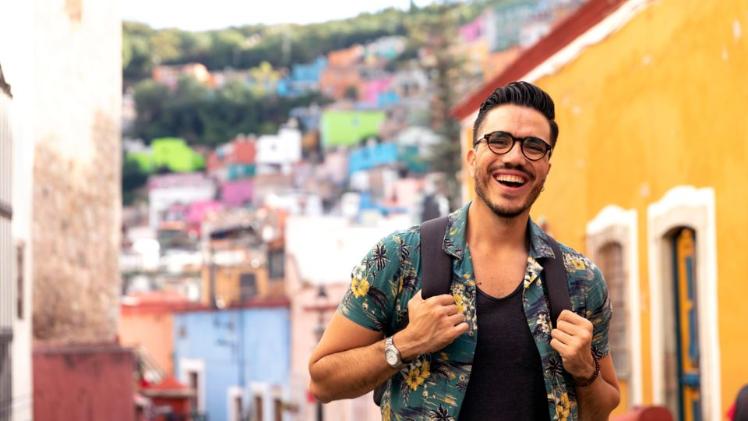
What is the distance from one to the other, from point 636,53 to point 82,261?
7.31 m

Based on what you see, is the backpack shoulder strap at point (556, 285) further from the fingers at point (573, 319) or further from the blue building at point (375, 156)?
the blue building at point (375, 156)

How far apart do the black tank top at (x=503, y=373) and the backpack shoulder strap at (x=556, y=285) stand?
0.10 m

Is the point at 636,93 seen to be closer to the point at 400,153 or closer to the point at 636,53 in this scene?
the point at 636,53

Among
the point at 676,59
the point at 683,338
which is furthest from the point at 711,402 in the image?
→ the point at 676,59

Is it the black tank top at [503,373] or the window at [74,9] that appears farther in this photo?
the window at [74,9]

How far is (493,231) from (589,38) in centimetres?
997

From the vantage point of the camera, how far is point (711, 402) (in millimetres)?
9938

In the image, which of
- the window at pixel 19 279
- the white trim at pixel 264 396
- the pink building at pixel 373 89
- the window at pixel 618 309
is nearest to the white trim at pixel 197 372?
the white trim at pixel 264 396

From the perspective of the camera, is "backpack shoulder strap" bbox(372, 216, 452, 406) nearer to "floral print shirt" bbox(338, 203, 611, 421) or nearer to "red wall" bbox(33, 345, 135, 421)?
"floral print shirt" bbox(338, 203, 611, 421)

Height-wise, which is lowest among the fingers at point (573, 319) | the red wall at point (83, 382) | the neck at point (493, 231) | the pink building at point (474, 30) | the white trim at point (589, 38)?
the red wall at point (83, 382)

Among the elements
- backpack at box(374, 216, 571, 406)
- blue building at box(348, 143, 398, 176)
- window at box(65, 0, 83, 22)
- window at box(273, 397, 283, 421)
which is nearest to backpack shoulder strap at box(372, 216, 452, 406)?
backpack at box(374, 216, 571, 406)

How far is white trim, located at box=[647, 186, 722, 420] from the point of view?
32.4 feet

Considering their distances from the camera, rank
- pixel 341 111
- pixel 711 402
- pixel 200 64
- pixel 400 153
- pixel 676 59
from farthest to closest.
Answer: pixel 200 64
pixel 341 111
pixel 400 153
pixel 676 59
pixel 711 402

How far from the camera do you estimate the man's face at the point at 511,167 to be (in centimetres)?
340
